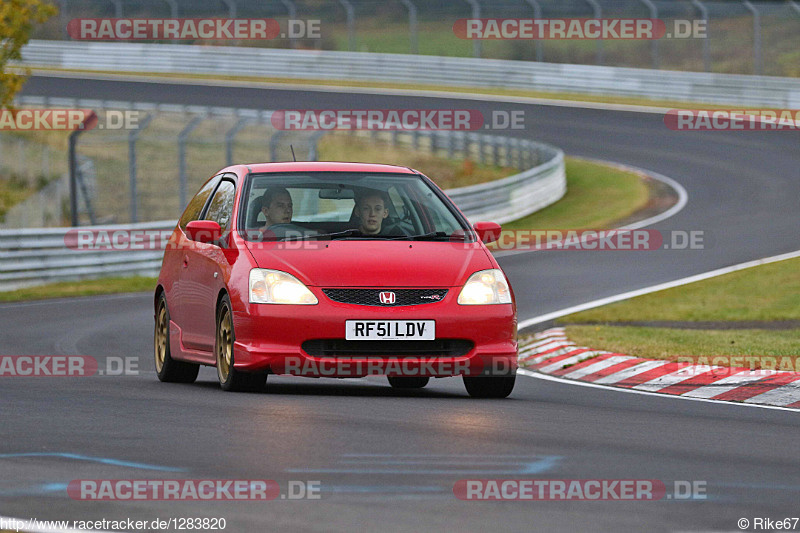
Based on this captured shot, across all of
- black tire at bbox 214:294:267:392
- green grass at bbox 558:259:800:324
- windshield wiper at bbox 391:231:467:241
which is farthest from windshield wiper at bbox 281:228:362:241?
green grass at bbox 558:259:800:324

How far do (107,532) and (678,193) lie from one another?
28.0 metres

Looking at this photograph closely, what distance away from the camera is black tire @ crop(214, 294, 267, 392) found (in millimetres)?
9898

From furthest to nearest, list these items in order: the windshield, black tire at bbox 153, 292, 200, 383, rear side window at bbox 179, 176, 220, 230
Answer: rear side window at bbox 179, 176, 220, 230 → black tire at bbox 153, 292, 200, 383 → the windshield

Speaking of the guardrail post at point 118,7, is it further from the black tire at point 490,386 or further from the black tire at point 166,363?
the black tire at point 490,386

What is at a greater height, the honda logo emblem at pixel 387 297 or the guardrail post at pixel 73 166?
the honda logo emblem at pixel 387 297

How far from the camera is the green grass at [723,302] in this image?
55.4ft

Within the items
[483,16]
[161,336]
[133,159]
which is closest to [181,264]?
[161,336]

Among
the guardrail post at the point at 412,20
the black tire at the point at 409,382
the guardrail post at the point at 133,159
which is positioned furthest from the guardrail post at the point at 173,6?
the black tire at the point at 409,382

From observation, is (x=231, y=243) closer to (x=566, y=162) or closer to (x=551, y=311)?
(x=551, y=311)

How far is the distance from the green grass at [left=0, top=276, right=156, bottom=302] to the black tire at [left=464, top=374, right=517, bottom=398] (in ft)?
39.8

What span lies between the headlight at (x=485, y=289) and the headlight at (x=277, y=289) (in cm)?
98

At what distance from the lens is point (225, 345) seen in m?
10.1

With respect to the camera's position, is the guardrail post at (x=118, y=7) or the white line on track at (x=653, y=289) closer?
the white line on track at (x=653, y=289)

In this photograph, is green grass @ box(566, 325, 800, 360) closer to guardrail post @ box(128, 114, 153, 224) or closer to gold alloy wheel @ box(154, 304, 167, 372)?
gold alloy wheel @ box(154, 304, 167, 372)
